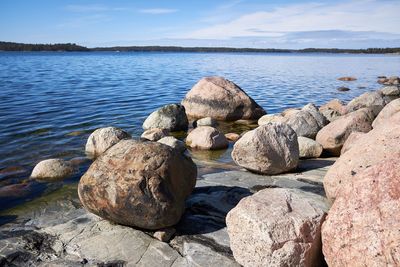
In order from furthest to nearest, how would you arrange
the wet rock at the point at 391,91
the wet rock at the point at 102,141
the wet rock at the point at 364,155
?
the wet rock at the point at 391,91 < the wet rock at the point at 102,141 < the wet rock at the point at 364,155

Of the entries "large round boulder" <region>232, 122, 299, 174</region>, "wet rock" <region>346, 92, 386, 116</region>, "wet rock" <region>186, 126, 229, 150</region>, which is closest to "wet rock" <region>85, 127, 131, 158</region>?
"wet rock" <region>186, 126, 229, 150</region>

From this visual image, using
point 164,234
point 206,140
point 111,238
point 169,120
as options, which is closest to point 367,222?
point 164,234

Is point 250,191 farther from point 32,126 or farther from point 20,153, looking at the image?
point 32,126

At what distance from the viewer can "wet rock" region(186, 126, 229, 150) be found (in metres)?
11.0

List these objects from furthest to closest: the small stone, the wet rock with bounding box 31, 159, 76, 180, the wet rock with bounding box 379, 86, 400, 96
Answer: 1. the wet rock with bounding box 379, 86, 400, 96
2. the wet rock with bounding box 31, 159, 76, 180
3. the small stone

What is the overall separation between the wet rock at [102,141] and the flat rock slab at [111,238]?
3182 mm

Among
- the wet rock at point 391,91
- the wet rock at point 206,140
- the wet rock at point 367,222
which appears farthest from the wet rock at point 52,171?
the wet rock at point 391,91

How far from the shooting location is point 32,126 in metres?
14.3

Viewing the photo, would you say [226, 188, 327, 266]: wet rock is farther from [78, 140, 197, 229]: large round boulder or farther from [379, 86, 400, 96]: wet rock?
[379, 86, 400, 96]: wet rock

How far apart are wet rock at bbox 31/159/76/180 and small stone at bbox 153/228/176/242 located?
13.0 ft

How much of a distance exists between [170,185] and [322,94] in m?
23.0

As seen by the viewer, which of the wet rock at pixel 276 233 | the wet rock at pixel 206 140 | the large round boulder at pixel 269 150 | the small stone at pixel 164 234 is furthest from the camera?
the wet rock at pixel 206 140

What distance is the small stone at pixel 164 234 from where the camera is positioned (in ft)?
18.0

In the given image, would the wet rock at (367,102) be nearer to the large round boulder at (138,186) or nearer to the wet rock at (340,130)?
the wet rock at (340,130)
